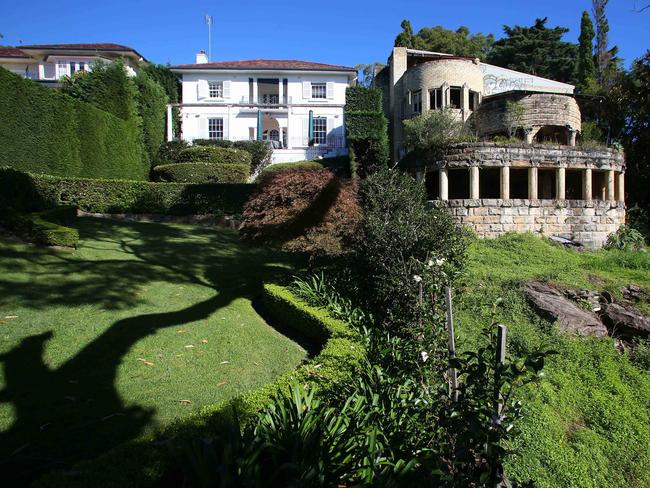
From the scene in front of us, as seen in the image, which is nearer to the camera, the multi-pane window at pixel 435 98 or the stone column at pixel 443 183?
the stone column at pixel 443 183

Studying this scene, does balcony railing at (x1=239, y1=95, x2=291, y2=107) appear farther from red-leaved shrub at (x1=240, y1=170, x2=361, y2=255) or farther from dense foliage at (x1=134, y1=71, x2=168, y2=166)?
red-leaved shrub at (x1=240, y1=170, x2=361, y2=255)

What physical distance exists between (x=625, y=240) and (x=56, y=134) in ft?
74.9

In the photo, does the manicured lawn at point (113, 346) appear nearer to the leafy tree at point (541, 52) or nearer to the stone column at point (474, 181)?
the stone column at point (474, 181)

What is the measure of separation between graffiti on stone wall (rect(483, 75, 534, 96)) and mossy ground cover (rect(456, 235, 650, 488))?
22.2 meters

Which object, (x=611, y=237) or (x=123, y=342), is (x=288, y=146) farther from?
(x=123, y=342)

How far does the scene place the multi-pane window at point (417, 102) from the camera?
25969mm

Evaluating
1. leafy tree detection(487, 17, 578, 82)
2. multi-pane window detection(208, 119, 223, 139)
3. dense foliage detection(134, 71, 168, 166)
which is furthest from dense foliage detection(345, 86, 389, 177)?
leafy tree detection(487, 17, 578, 82)

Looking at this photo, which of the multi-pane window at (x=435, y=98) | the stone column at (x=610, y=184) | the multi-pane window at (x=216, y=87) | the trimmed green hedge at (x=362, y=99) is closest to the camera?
the stone column at (x=610, y=184)

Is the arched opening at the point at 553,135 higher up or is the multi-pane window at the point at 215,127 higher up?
the multi-pane window at the point at 215,127

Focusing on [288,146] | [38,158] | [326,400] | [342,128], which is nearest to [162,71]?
[288,146]

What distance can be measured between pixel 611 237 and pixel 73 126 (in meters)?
22.4

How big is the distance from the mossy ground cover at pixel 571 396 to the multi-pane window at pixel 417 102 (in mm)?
17371

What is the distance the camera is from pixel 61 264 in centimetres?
921

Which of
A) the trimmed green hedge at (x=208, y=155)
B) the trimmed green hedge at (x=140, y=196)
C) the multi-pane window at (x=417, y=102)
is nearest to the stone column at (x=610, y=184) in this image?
the multi-pane window at (x=417, y=102)
